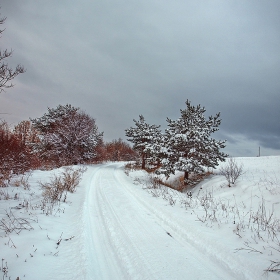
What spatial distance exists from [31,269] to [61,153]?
26599 mm

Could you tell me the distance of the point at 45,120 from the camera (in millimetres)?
31141

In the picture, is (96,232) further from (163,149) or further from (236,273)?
(163,149)

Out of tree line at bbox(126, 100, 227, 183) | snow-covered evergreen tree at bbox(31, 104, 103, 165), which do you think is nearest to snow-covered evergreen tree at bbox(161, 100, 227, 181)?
tree line at bbox(126, 100, 227, 183)

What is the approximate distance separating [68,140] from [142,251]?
25.9 meters

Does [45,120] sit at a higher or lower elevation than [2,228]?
higher

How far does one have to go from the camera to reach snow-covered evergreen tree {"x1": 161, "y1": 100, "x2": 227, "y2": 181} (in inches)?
511

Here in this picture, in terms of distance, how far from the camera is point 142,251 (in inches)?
130

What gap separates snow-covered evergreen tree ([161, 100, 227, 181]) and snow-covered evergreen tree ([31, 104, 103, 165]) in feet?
56.4

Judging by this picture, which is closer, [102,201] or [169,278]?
[169,278]

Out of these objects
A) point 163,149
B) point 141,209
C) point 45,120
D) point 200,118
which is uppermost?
point 45,120

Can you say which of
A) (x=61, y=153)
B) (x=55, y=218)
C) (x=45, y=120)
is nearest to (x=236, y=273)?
(x=55, y=218)

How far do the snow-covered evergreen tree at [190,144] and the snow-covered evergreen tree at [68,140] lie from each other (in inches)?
677

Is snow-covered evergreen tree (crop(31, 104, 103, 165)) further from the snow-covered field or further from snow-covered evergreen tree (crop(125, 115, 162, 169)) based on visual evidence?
the snow-covered field

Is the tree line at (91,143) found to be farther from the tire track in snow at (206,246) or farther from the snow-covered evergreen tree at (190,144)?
the tire track in snow at (206,246)
